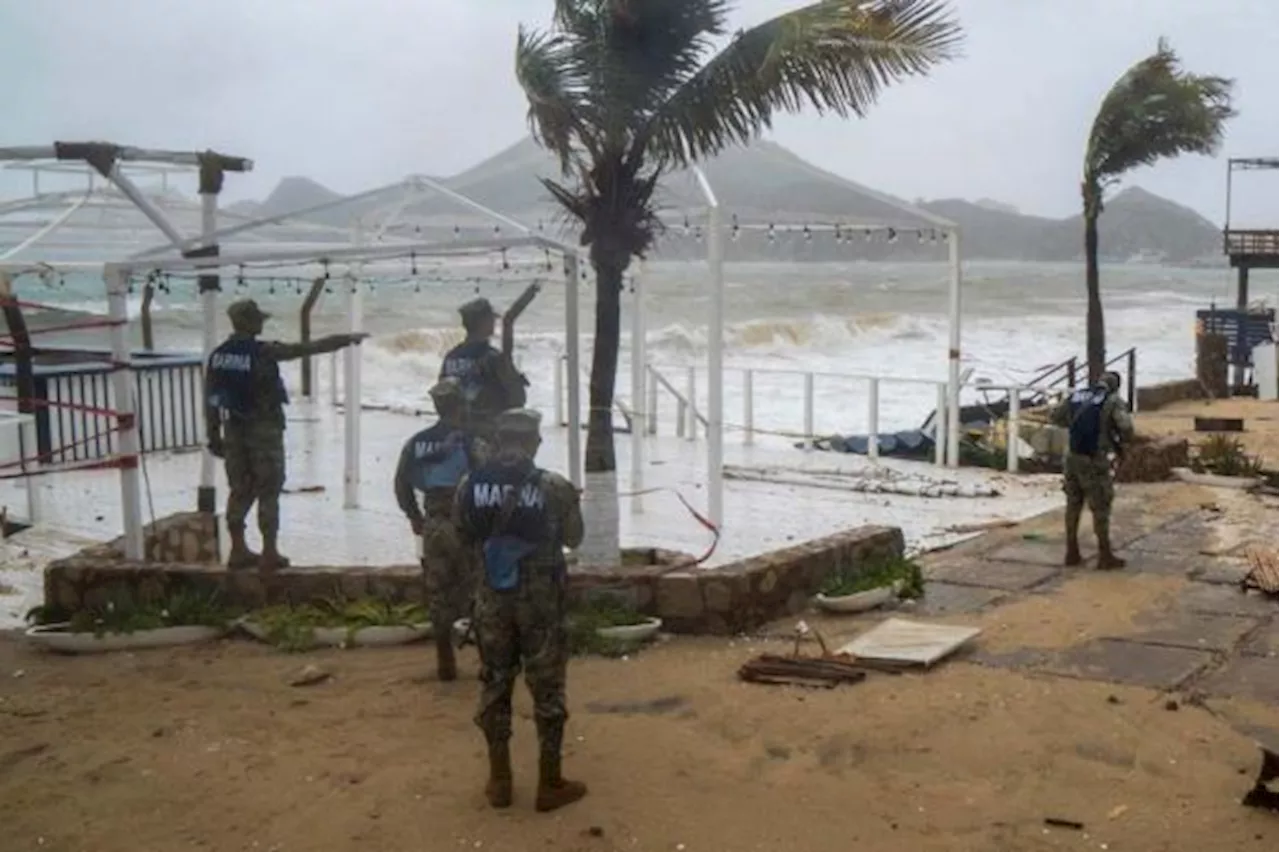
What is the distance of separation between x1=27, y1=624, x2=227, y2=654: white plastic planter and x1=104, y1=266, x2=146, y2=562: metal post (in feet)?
2.81

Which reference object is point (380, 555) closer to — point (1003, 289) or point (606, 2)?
point (606, 2)

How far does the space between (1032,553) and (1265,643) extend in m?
2.83

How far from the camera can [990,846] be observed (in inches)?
187

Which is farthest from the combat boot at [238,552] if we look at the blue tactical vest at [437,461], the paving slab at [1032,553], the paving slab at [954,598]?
the paving slab at [1032,553]

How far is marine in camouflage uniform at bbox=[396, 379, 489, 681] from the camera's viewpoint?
680 centimetres

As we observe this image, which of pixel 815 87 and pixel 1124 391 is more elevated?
pixel 815 87

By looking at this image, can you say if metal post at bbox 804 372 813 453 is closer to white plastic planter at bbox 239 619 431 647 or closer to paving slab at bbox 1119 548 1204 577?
paving slab at bbox 1119 548 1204 577

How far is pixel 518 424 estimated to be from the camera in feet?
16.7

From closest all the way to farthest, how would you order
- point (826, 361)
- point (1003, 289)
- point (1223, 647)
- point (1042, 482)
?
point (1223, 647)
point (1042, 482)
point (826, 361)
point (1003, 289)

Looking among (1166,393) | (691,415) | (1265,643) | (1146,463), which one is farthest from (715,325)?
(1166,393)

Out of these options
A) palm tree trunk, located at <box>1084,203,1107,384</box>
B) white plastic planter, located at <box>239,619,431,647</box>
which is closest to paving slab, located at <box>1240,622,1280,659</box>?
white plastic planter, located at <box>239,619,431,647</box>

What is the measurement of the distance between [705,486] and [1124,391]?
12176mm

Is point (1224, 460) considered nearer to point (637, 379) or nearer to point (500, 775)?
point (637, 379)

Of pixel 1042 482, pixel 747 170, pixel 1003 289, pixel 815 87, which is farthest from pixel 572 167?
pixel 1003 289
